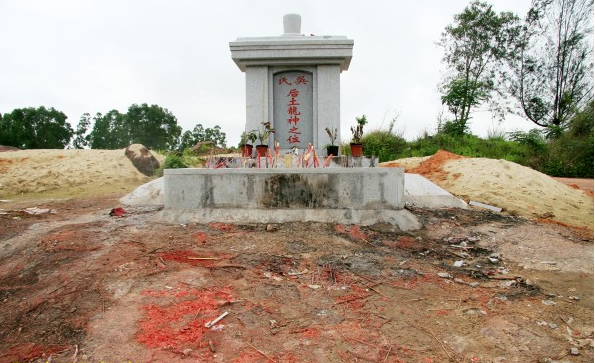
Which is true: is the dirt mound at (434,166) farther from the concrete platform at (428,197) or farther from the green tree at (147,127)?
the green tree at (147,127)

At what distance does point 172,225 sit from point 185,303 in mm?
2152

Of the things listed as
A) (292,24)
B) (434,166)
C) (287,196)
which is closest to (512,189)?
(434,166)

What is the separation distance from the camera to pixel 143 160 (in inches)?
477

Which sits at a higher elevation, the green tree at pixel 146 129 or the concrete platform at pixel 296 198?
the green tree at pixel 146 129

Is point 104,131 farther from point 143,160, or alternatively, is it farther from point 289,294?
point 289,294

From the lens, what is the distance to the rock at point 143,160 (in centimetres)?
1192

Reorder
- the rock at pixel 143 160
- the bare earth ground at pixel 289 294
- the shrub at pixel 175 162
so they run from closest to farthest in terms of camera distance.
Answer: the bare earth ground at pixel 289 294 → the shrub at pixel 175 162 → the rock at pixel 143 160

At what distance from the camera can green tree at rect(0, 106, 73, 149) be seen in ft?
74.6

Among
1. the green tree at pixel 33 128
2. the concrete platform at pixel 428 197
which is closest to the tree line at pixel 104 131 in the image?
the green tree at pixel 33 128

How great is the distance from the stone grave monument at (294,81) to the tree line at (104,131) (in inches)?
529

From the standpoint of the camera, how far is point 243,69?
806 cm

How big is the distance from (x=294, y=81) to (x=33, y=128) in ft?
73.5

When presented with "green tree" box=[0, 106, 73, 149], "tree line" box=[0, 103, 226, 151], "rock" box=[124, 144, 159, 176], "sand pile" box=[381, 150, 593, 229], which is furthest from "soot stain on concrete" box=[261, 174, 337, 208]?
"green tree" box=[0, 106, 73, 149]

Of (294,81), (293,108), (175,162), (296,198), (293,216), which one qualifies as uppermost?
(294,81)
